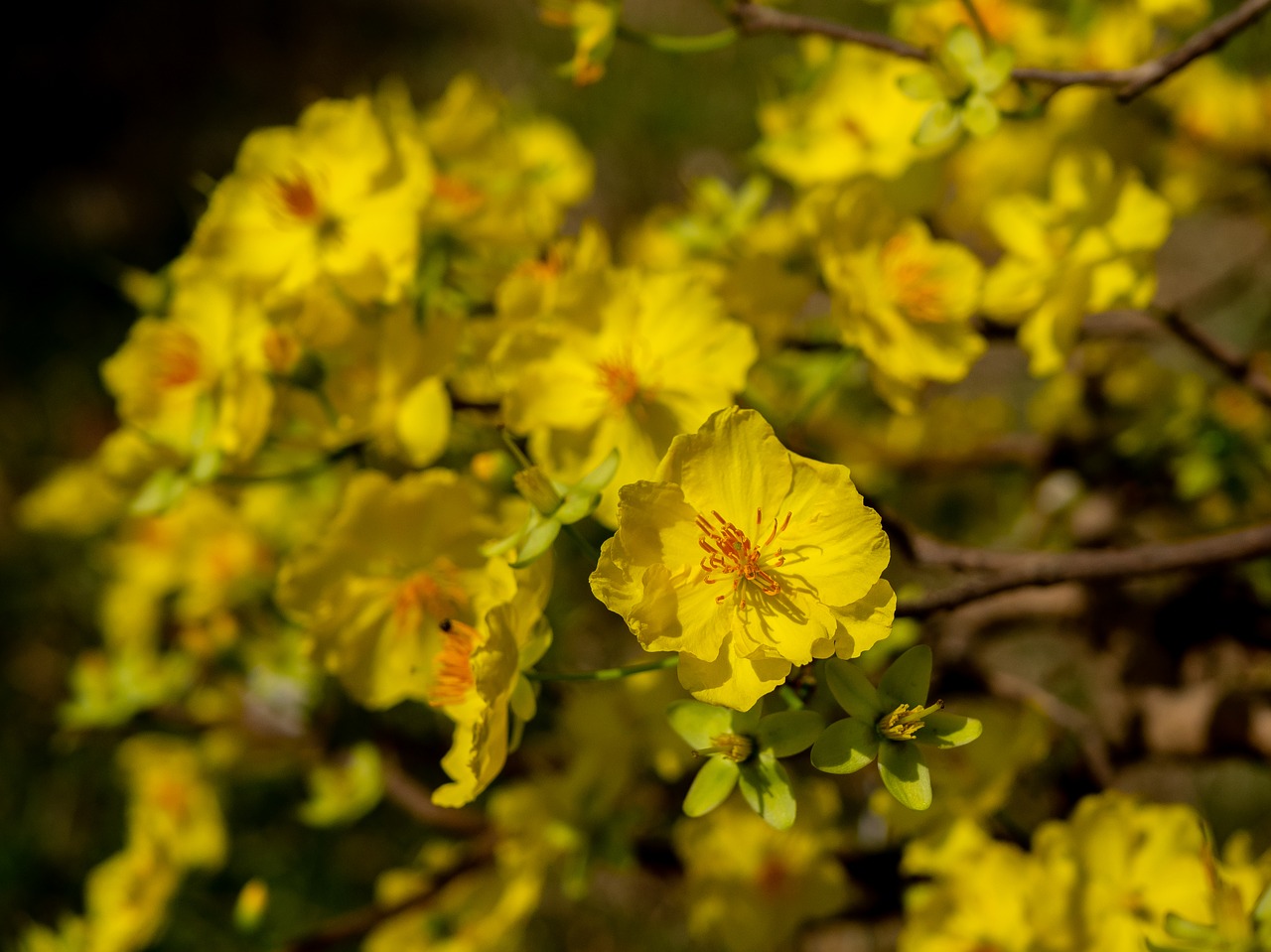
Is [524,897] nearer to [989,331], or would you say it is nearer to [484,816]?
[484,816]

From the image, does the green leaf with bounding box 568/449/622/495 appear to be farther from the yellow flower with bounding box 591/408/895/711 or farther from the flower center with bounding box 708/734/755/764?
the flower center with bounding box 708/734/755/764

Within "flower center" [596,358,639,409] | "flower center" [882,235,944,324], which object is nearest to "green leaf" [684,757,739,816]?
"flower center" [596,358,639,409]

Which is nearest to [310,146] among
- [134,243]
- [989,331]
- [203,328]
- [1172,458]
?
[203,328]

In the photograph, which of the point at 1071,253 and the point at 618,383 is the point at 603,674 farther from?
the point at 1071,253

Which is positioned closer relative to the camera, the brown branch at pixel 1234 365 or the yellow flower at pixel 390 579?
the yellow flower at pixel 390 579

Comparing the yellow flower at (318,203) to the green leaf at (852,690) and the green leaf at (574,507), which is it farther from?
the green leaf at (852,690)

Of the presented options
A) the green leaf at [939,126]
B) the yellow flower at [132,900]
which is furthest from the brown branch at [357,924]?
the green leaf at [939,126]

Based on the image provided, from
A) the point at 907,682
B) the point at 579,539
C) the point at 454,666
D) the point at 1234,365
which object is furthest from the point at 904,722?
the point at 1234,365
